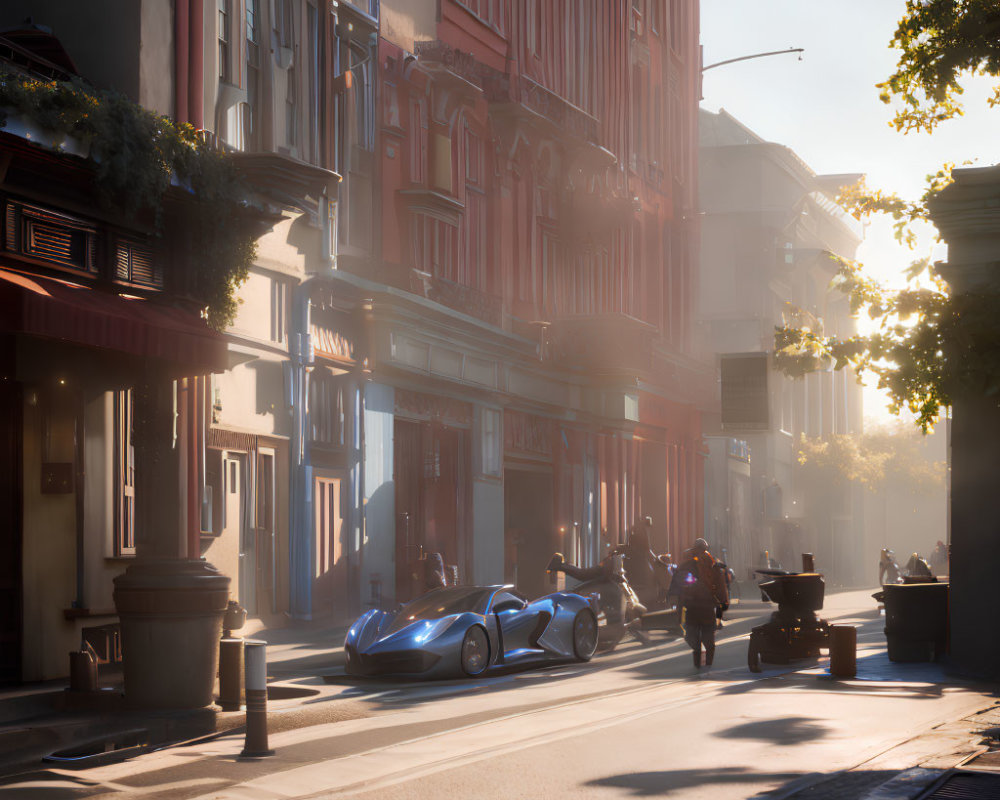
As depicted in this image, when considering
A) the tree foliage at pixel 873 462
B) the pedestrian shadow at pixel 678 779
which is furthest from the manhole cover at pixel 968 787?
the tree foliage at pixel 873 462

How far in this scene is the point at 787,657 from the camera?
19.1m

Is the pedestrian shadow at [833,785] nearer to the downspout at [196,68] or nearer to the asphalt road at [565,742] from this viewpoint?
the asphalt road at [565,742]

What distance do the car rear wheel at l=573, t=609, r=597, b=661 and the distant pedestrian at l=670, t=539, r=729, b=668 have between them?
1.37 metres

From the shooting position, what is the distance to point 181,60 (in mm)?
17938

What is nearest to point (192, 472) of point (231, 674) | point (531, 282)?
point (231, 674)

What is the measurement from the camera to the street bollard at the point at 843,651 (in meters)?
16.9

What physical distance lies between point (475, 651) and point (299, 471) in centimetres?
708

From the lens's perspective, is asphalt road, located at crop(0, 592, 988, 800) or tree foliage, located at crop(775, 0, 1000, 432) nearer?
asphalt road, located at crop(0, 592, 988, 800)

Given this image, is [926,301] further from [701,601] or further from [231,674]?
[231,674]

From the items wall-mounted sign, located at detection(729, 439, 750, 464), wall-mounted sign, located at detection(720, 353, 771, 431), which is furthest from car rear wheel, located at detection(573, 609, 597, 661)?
wall-mounted sign, located at detection(729, 439, 750, 464)

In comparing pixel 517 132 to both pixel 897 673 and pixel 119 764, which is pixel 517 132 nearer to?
pixel 897 673

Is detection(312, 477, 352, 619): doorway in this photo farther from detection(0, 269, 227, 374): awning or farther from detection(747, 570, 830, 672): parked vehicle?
detection(0, 269, 227, 374): awning

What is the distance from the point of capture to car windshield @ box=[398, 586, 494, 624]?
57.0ft

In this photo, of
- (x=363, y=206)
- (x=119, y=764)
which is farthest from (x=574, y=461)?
(x=119, y=764)
